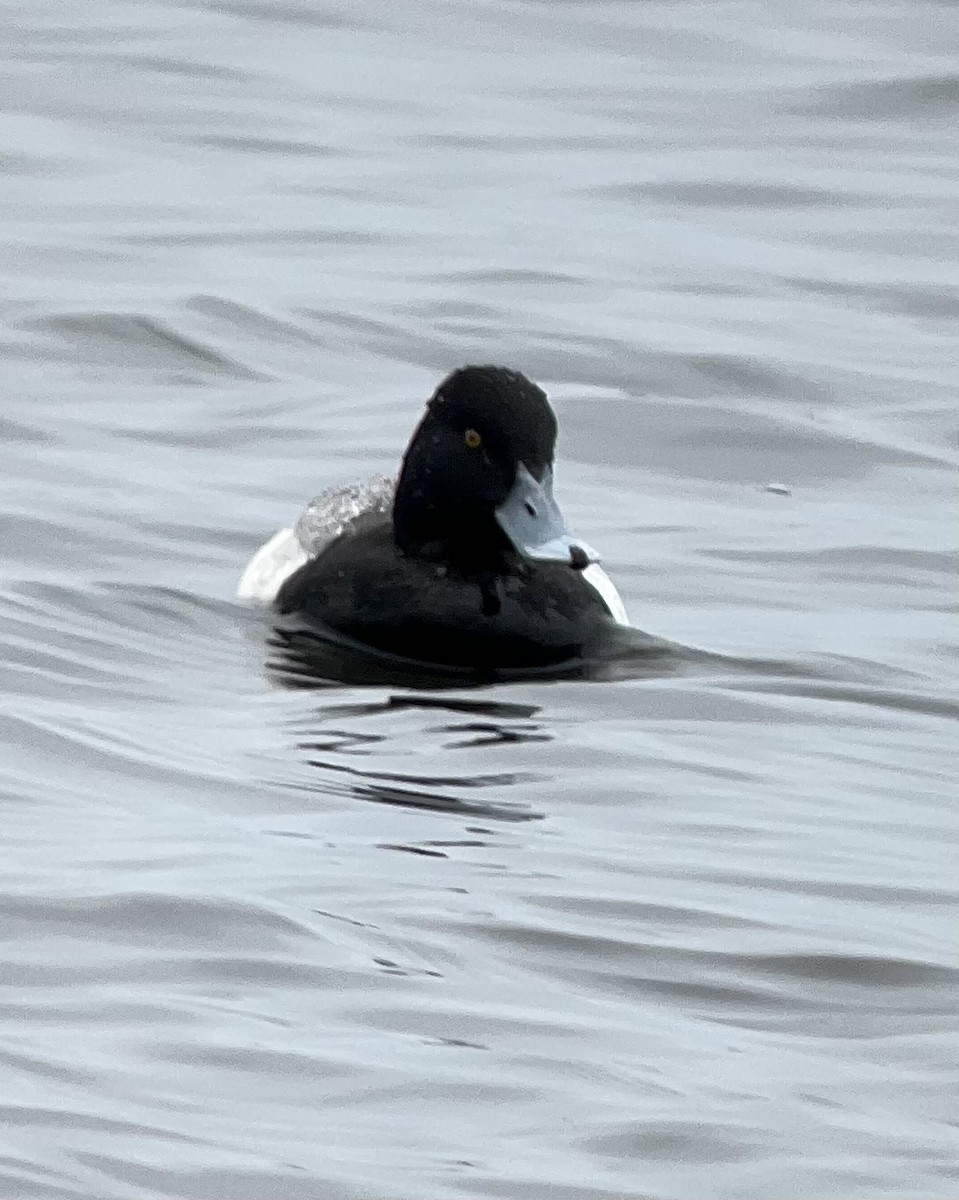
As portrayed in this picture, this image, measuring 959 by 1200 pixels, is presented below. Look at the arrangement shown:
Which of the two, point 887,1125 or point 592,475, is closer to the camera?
point 887,1125

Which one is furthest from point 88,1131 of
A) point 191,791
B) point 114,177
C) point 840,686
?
point 114,177

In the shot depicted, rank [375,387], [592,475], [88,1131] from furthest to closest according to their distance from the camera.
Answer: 1. [375,387]
2. [592,475]
3. [88,1131]

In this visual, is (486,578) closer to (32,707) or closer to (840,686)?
(840,686)

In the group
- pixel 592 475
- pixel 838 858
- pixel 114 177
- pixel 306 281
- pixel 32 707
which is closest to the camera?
pixel 838 858

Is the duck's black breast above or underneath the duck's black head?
underneath

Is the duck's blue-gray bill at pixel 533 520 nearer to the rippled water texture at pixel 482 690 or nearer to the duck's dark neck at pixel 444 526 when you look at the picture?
the duck's dark neck at pixel 444 526

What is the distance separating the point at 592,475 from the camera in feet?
41.2

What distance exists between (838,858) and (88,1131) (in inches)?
99.8

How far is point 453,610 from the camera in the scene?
9508 mm

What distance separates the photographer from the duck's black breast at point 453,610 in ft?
31.0

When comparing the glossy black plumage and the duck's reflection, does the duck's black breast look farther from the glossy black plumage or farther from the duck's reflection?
the duck's reflection

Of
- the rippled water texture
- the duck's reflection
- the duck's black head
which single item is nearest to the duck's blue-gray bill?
the duck's black head

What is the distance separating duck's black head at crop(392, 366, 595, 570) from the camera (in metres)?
9.84

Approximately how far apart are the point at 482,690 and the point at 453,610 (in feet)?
1.27
